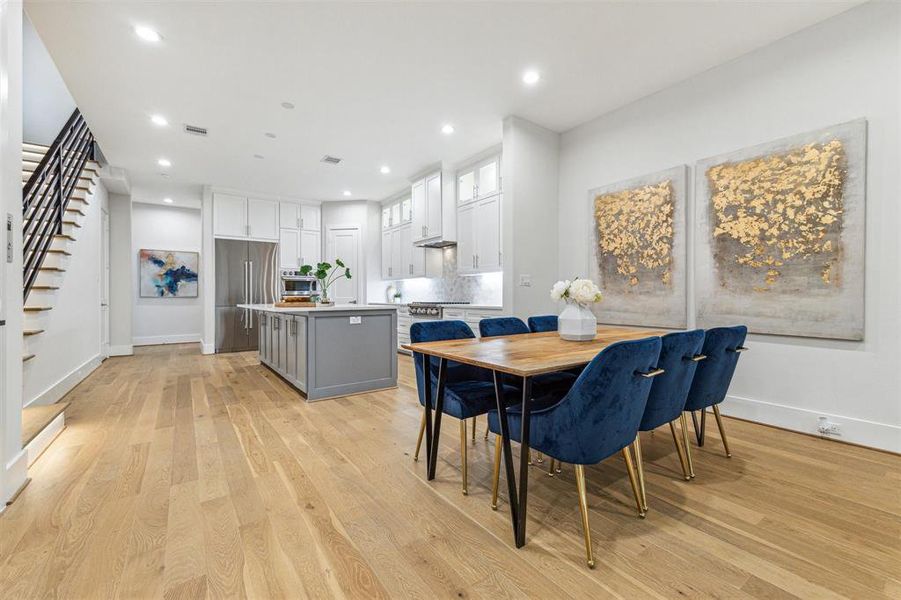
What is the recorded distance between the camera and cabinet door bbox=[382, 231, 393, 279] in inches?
289

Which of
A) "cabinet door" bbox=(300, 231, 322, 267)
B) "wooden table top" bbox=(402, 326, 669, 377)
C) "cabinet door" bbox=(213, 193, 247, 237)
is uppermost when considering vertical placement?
"cabinet door" bbox=(213, 193, 247, 237)

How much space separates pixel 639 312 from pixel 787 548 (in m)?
2.45

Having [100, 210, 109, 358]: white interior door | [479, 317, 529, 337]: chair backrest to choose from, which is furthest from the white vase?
[100, 210, 109, 358]: white interior door

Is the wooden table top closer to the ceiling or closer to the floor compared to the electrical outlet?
closer to the ceiling

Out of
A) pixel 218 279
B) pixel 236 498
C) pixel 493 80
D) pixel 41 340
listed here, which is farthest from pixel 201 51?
pixel 218 279

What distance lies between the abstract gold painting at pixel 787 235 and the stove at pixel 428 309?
124 inches

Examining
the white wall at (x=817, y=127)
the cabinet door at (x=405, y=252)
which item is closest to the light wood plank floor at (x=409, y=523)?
the white wall at (x=817, y=127)

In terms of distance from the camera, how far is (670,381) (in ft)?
5.84

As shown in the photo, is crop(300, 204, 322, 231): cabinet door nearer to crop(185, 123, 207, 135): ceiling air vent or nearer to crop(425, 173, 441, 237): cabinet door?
crop(425, 173, 441, 237): cabinet door

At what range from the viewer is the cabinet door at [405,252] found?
672 cm

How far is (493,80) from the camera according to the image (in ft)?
11.2

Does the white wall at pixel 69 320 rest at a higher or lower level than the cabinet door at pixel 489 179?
lower

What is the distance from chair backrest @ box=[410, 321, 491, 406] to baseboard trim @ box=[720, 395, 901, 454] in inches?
87.6

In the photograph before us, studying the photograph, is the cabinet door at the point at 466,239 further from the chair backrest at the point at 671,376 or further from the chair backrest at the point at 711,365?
the chair backrest at the point at 671,376
